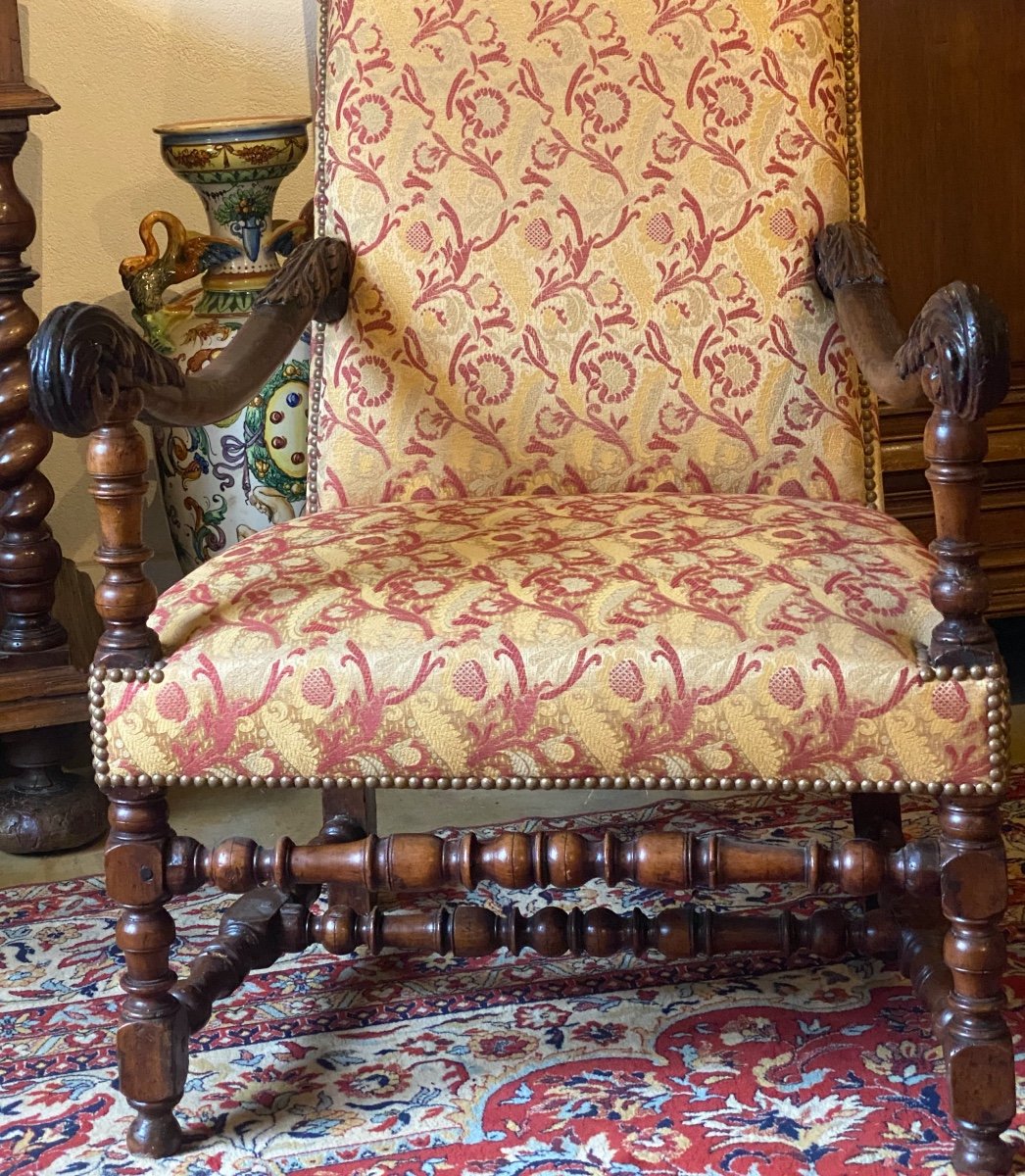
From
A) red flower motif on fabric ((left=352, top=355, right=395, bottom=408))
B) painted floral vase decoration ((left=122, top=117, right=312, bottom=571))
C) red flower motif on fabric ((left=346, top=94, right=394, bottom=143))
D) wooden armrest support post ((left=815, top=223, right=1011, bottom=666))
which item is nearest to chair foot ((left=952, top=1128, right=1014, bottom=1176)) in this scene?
wooden armrest support post ((left=815, top=223, right=1011, bottom=666))

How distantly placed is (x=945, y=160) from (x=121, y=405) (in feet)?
4.73

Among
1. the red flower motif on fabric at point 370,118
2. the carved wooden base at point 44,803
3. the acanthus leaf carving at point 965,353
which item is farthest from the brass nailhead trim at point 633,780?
the carved wooden base at point 44,803

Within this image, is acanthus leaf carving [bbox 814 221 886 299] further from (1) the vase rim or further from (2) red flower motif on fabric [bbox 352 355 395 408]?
(1) the vase rim

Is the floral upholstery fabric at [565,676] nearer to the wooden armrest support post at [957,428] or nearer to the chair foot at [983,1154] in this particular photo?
the wooden armrest support post at [957,428]

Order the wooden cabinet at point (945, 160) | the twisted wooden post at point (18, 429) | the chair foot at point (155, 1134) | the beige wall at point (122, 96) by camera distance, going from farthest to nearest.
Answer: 1. the beige wall at point (122, 96)
2. the wooden cabinet at point (945, 160)
3. the twisted wooden post at point (18, 429)
4. the chair foot at point (155, 1134)

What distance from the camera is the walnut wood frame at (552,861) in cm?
126

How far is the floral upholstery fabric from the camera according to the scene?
128cm

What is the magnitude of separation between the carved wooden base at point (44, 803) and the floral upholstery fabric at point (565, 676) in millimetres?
823

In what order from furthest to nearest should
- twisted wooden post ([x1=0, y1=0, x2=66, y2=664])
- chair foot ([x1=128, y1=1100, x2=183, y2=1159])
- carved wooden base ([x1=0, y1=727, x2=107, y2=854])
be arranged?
1. carved wooden base ([x1=0, y1=727, x2=107, y2=854])
2. twisted wooden post ([x1=0, y1=0, x2=66, y2=664])
3. chair foot ([x1=128, y1=1100, x2=183, y2=1159])

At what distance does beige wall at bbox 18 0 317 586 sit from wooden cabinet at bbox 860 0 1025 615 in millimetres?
912

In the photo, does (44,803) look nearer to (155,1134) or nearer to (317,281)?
(155,1134)

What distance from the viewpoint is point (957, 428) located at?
1.25 m

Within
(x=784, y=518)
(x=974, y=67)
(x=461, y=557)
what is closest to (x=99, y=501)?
(x=461, y=557)

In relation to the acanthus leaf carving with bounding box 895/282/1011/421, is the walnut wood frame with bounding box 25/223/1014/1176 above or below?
below
